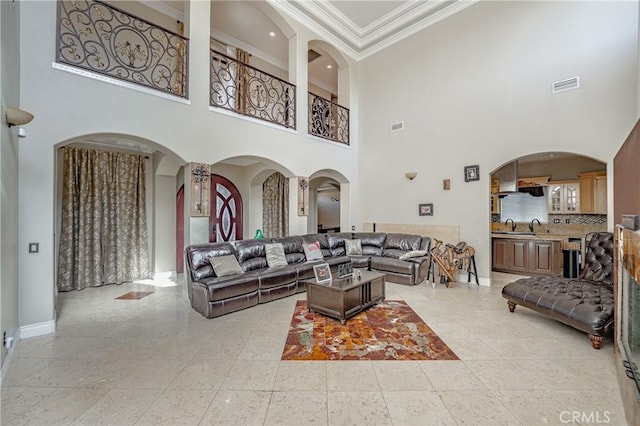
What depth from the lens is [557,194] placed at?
718 cm

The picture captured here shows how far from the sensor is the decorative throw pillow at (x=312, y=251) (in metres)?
5.59

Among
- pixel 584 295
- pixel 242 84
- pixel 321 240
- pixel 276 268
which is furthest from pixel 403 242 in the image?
pixel 242 84

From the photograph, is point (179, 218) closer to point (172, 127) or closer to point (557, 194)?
point (172, 127)

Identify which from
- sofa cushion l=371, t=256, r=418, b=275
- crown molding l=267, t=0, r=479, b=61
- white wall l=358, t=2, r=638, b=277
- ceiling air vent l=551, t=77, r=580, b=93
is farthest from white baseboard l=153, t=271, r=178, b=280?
ceiling air vent l=551, t=77, r=580, b=93

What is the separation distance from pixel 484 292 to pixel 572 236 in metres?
3.13

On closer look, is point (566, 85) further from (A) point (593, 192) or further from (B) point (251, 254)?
(B) point (251, 254)

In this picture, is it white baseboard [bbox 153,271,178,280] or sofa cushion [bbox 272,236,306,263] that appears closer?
sofa cushion [bbox 272,236,306,263]

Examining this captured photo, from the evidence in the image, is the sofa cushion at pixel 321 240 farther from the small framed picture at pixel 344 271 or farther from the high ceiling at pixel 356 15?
the high ceiling at pixel 356 15

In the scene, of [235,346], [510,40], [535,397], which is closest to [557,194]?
[510,40]

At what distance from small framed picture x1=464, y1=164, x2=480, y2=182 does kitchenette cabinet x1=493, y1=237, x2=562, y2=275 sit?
2.12 meters

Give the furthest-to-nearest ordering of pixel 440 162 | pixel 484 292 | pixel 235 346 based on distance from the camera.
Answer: pixel 440 162
pixel 484 292
pixel 235 346

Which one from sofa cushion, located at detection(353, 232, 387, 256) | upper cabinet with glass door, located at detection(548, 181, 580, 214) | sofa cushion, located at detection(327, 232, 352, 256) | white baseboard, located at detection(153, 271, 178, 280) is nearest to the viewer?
white baseboard, located at detection(153, 271, 178, 280)

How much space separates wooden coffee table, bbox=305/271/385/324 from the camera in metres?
3.49

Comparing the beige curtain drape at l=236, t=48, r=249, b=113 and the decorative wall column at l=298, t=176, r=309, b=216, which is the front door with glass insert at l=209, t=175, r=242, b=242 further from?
the decorative wall column at l=298, t=176, r=309, b=216
